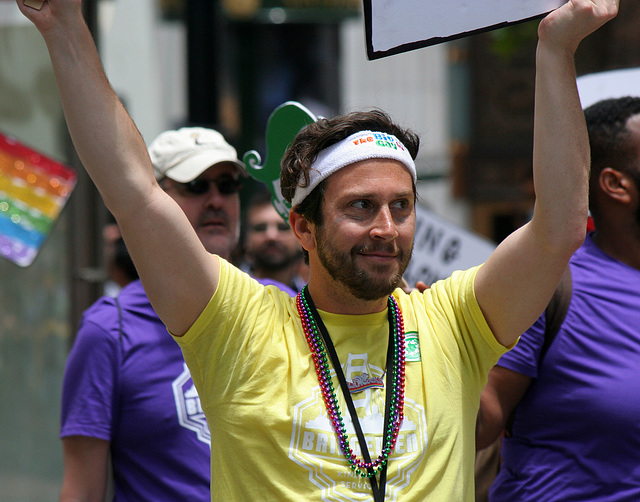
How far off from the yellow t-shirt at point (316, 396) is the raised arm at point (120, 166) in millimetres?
122

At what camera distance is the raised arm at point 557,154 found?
79.8 inches

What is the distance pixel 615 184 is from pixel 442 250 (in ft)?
3.92

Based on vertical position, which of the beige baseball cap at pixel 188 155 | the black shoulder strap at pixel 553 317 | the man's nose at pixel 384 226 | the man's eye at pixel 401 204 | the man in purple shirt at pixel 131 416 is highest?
the beige baseball cap at pixel 188 155

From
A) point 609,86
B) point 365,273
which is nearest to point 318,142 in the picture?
point 365,273

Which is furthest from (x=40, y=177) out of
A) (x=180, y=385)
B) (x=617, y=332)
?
(x=617, y=332)

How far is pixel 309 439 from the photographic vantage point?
6.67 feet

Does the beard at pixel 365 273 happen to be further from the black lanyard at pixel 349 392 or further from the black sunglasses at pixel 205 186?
the black sunglasses at pixel 205 186

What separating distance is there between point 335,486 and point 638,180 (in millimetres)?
1453

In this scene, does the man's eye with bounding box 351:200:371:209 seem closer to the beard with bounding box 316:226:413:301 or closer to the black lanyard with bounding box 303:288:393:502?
the beard with bounding box 316:226:413:301

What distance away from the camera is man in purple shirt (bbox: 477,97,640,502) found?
2.54 meters

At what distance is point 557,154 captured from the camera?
204 centimetres

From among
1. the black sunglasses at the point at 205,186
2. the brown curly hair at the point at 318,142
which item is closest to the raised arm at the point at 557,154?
the brown curly hair at the point at 318,142

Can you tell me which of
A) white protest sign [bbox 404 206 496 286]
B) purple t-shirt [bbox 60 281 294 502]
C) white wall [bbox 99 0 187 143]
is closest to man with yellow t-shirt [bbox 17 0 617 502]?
purple t-shirt [bbox 60 281 294 502]

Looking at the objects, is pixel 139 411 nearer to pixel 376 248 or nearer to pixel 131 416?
pixel 131 416
